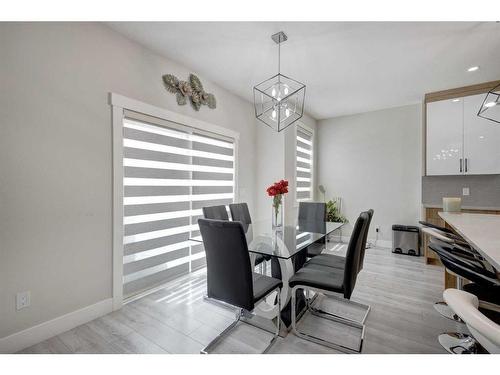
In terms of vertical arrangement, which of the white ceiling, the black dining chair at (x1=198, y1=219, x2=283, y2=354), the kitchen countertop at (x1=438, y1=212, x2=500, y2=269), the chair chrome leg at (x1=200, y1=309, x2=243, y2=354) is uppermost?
the white ceiling

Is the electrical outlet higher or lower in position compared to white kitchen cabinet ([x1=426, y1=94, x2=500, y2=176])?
lower

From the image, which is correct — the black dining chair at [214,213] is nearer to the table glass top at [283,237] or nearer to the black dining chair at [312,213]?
the table glass top at [283,237]

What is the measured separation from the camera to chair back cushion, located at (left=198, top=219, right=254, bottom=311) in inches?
59.2

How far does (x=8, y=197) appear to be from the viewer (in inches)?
65.2

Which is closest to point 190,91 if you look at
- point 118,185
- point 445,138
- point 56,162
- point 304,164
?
point 118,185

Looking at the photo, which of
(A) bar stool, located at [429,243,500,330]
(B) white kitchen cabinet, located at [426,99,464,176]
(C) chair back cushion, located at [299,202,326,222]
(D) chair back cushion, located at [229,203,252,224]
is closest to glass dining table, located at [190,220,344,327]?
(D) chair back cushion, located at [229,203,252,224]

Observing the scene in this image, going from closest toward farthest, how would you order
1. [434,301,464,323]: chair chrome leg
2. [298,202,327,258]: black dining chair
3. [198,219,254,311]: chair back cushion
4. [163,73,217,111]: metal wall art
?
[198,219,254,311]: chair back cushion < [434,301,464,323]: chair chrome leg < [163,73,217,111]: metal wall art < [298,202,327,258]: black dining chair

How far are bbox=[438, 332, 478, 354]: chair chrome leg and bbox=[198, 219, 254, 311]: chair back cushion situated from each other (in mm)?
1428

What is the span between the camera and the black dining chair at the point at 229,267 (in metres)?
1.51

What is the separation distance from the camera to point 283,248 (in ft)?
6.38

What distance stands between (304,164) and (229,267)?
12.5ft

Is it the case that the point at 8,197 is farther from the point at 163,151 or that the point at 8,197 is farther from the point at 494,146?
the point at 494,146

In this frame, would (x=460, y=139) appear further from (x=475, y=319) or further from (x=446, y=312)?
(x=475, y=319)

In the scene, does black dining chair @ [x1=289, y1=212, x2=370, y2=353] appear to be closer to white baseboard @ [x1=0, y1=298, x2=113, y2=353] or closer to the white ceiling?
white baseboard @ [x1=0, y1=298, x2=113, y2=353]
